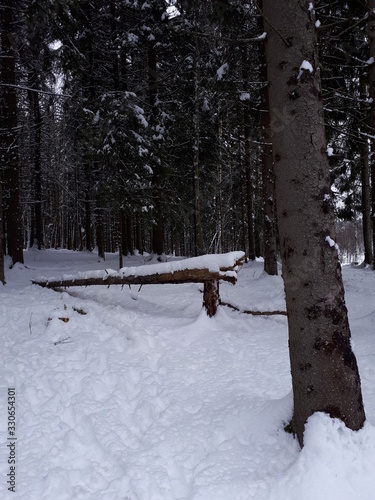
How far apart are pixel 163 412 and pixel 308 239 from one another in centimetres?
247

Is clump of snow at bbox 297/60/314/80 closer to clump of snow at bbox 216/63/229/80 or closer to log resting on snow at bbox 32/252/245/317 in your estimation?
log resting on snow at bbox 32/252/245/317

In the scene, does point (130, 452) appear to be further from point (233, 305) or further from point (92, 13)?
point (92, 13)

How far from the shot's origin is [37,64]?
50.2 ft

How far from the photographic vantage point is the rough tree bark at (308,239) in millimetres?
2477

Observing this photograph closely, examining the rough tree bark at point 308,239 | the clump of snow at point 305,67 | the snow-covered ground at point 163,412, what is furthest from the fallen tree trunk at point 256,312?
the clump of snow at point 305,67

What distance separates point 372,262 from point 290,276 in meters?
14.2

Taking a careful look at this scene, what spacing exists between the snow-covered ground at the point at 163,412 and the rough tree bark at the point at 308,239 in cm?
23

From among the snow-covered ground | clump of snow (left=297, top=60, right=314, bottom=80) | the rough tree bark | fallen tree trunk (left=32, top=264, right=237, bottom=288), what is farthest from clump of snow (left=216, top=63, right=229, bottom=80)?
clump of snow (left=297, top=60, right=314, bottom=80)

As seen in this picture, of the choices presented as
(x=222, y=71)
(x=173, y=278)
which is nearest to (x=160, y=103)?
(x=222, y=71)

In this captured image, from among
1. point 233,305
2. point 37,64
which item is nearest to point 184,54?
point 37,64

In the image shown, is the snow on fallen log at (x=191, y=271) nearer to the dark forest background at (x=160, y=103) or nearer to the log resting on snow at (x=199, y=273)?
the log resting on snow at (x=199, y=273)

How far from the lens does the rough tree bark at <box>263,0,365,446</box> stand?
2.48 meters

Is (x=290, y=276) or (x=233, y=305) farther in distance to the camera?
(x=233, y=305)

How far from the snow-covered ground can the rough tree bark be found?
0.76 ft
